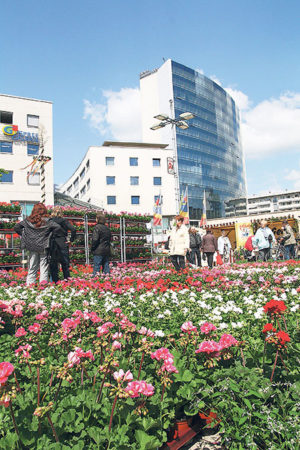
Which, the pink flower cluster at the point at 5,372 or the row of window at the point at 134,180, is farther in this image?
the row of window at the point at 134,180

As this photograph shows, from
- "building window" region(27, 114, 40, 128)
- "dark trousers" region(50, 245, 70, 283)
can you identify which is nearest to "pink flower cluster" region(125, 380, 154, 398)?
"dark trousers" region(50, 245, 70, 283)

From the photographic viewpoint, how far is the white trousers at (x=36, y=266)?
7.65 metres

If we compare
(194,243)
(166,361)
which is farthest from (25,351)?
(194,243)

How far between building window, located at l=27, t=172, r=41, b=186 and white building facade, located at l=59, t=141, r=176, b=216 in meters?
19.6

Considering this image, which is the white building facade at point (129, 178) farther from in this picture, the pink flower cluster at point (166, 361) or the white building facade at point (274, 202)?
the white building facade at point (274, 202)

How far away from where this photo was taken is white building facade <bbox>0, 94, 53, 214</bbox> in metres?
35.3

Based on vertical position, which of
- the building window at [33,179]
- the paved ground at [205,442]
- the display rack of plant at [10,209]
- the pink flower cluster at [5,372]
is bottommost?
the paved ground at [205,442]

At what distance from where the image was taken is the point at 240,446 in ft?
5.81

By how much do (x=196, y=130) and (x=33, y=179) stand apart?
196ft

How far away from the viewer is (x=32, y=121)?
37281 millimetres

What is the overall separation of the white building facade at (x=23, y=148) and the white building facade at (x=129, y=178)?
1976 cm

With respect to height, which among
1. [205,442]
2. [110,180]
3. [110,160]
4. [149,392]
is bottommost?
[205,442]

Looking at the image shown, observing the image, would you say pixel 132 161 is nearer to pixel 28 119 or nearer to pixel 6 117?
pixel 28 119

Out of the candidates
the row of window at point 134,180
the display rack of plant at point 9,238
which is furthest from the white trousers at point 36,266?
the row of window at point 134,180
